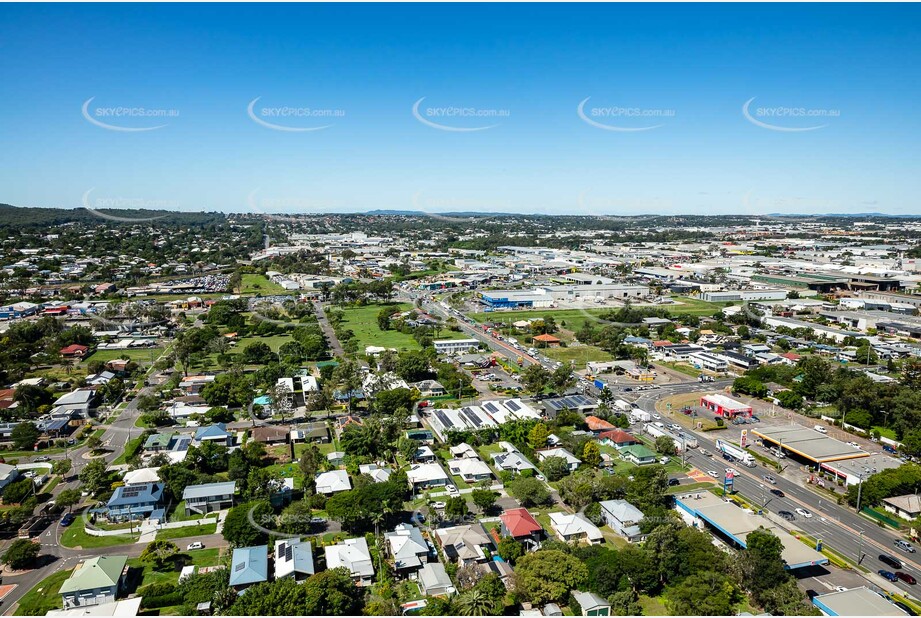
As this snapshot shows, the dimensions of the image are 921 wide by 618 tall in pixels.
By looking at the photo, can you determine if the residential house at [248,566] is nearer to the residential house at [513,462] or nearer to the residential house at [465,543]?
the residential house at [465,543]

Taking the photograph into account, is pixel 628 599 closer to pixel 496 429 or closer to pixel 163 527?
pixel 496 429

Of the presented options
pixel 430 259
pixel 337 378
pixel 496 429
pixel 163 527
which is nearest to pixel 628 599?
pixel 496 429

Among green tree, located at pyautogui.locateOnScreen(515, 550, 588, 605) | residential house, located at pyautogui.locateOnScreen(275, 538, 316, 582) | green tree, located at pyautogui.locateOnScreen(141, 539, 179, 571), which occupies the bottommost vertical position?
green tree, located at pyautogui.locateOnScreen(141, 539, 179, 571)

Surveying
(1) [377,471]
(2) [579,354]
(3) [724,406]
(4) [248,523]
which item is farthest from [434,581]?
(2) [579,354]

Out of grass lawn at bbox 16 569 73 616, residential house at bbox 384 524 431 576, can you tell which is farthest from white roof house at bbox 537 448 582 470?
grass lawn at bbox 16 569 73 616

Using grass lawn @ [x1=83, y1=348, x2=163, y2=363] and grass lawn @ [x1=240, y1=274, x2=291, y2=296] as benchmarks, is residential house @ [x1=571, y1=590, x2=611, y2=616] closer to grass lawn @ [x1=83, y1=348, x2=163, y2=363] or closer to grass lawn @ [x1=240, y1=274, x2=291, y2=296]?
grass lawn @ [x1=83, y1=348, x2=163, y2=363]

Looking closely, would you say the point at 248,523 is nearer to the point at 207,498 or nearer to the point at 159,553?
the point at 159,553

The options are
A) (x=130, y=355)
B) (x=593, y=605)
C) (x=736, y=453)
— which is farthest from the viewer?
(x=130, y=355)
